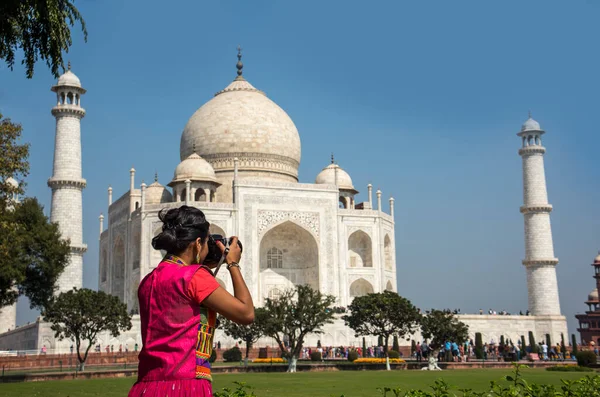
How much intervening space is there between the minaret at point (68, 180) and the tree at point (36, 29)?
82.0 ft

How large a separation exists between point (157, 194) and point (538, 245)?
64.8 feet

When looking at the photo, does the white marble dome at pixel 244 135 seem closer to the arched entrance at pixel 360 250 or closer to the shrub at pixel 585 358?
the arched entrance at pixel 360 250

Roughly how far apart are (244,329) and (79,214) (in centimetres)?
1255

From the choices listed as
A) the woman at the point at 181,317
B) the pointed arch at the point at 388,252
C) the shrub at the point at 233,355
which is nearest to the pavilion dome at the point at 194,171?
the pointed arch at the point at 388,252

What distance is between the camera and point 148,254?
33312 mm

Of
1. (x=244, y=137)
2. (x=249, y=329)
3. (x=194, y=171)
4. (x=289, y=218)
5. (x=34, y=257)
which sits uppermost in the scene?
(x=244, y=137)

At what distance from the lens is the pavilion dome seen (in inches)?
1403

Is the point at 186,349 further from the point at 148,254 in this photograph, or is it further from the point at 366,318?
the point at 148,254

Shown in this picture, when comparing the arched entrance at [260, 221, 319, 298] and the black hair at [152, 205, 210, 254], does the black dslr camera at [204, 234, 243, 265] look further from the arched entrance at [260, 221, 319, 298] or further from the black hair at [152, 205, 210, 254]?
the arched entrance at [260, 221, 319, 298]

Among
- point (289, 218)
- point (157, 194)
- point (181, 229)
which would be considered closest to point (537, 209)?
point (289, 218)

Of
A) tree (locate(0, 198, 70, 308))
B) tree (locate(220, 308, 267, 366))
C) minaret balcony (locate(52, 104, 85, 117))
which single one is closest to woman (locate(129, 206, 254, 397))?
tree (locate(0, 198, 70, 308))

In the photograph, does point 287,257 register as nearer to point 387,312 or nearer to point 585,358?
point 387,312

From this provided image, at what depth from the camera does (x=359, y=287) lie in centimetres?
3650

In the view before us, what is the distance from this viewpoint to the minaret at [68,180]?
110 feet
